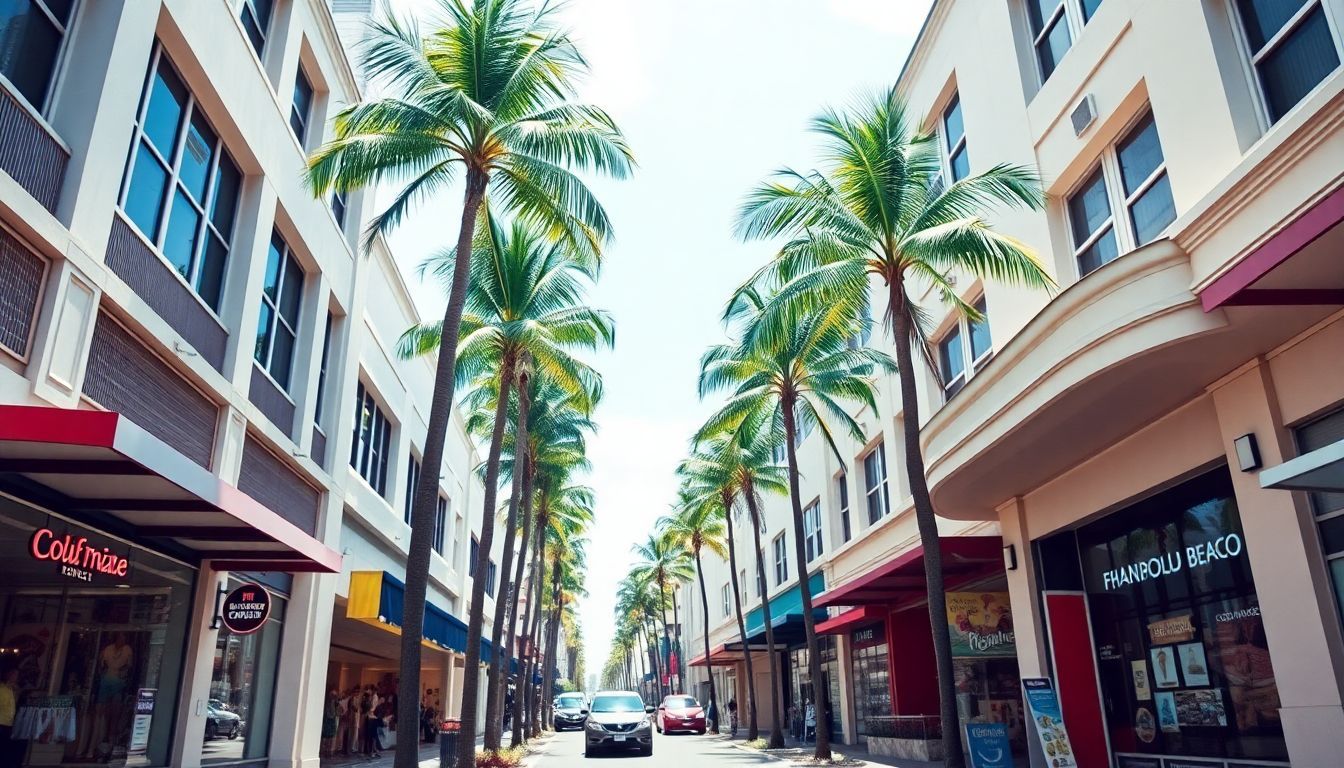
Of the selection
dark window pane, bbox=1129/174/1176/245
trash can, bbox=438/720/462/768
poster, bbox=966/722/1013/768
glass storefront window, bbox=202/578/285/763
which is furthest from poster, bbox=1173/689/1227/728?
trash can, bbox=438/720/462/768

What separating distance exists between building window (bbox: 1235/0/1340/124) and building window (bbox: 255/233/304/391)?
43.6 feet

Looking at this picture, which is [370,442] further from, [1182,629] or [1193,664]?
[1193,664]

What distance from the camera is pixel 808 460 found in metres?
32.1

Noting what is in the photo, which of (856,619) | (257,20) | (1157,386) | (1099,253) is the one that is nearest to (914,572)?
(856,619)

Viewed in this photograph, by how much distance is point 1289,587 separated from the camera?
866cm

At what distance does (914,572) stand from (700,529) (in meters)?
28.9

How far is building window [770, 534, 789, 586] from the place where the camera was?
36.8 m

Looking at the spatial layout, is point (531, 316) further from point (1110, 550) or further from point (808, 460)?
point (808, 460)

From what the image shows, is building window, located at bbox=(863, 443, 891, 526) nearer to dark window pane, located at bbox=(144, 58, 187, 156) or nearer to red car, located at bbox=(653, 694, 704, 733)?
red car, located at bbox=(653, 694, 704, 733)

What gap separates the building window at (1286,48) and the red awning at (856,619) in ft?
52.5

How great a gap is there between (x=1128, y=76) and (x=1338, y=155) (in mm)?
5082

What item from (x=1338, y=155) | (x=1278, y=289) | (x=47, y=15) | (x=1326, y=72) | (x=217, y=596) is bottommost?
(x=217, y=596)

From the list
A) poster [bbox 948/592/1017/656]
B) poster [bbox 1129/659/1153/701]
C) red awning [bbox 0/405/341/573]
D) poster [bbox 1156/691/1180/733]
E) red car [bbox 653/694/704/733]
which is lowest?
red car [bbox 653/694/704/733]

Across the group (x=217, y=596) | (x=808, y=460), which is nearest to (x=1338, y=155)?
A: (x=217, y=596)
